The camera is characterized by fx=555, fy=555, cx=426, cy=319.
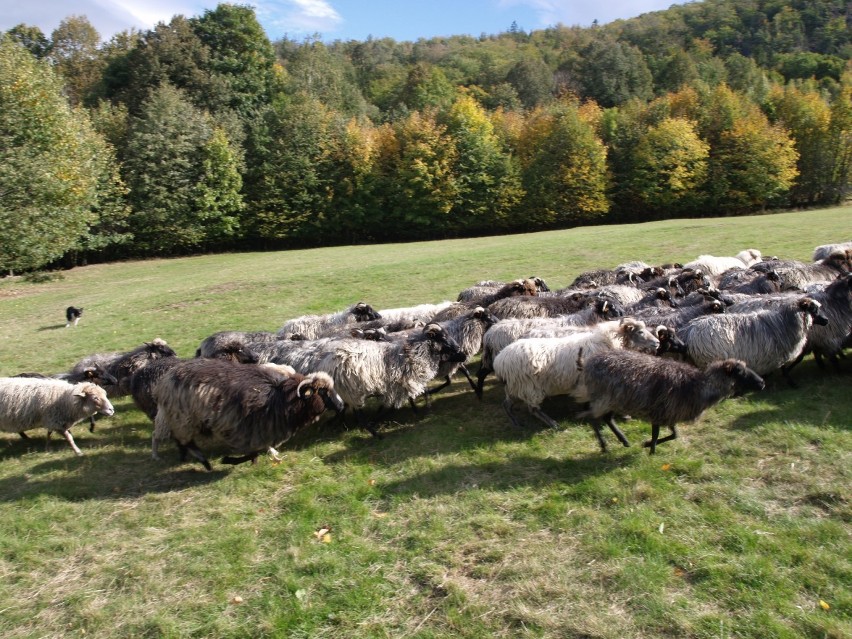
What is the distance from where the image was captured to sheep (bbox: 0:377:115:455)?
761cm

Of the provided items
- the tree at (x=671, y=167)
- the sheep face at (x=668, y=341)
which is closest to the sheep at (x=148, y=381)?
the sheep face at (x=668, y=341)

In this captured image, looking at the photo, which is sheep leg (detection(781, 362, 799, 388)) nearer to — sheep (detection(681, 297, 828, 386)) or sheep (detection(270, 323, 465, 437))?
sheep (detection(681, 297, 828, 386))

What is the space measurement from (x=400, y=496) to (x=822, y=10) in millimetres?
132001

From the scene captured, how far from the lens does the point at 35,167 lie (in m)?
27.9

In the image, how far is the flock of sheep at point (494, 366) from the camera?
20.9 feet

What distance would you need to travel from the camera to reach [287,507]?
5.91 m

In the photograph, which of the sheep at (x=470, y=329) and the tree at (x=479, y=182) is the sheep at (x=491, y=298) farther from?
the tree at (x=479, y=182)

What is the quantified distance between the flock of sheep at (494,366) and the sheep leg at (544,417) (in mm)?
21

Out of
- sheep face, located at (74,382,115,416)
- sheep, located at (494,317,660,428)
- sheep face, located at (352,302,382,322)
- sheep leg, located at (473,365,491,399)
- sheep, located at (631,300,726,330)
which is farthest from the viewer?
sheep face, located at (352,302,382,322)

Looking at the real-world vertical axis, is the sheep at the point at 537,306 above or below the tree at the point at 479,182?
below

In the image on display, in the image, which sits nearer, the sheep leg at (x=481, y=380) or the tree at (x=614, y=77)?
the sheep leg at (x=481, y=380)

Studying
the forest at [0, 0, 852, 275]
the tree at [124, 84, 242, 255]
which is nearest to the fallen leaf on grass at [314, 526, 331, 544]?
the forest at [0, 0, 852, 275]

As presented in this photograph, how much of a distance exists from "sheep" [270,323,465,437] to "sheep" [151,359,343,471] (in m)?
0.76

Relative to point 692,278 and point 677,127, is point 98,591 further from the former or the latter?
point 677,127
